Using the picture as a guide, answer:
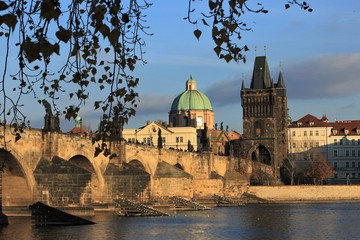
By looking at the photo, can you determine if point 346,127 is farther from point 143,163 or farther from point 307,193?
point 143,163

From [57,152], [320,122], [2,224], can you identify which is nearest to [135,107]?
[2,224]

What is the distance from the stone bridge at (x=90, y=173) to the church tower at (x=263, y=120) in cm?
3583

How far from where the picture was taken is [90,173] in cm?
4669

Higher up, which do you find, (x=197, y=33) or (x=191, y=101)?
(x=191, y=101)

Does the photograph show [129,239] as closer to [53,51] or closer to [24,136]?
[24,136]

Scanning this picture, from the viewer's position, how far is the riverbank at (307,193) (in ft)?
309

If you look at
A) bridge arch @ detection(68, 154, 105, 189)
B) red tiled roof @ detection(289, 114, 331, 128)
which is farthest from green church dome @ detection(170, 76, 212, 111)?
bridge arch @ detection(68, 154, 105, 189)

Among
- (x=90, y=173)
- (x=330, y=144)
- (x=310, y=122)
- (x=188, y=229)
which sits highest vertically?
(x=310, y=122)

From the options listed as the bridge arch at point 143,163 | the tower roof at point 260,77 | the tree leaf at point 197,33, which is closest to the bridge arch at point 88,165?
the bridge arch at point 143,163

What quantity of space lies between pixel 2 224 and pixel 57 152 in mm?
9972

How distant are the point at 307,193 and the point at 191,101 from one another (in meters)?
68.1

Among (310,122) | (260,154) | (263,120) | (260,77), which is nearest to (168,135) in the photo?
(260,154)

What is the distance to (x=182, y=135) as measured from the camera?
132125mm

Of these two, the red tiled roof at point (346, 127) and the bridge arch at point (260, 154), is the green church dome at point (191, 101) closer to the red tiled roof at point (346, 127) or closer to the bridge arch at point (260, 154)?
the red tiled roof at point (346, 127)
